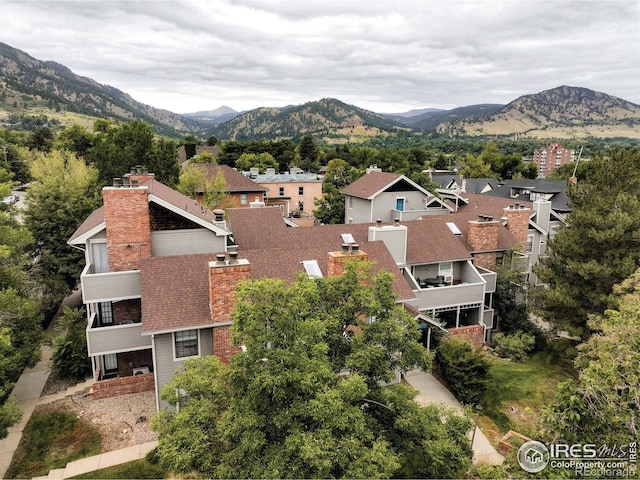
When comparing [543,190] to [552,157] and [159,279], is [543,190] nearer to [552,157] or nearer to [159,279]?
[159,279]

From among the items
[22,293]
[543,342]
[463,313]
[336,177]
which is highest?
[336,177]

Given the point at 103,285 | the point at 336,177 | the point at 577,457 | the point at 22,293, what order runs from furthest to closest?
the point at 336,177 < the point at 22,293 < the point at 103,285 < the point at 577,457

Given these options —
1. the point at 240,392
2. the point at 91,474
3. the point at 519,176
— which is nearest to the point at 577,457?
the point at 240,392

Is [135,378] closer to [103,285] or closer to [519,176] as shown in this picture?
[103,285]

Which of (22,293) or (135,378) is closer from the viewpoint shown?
(135,378)

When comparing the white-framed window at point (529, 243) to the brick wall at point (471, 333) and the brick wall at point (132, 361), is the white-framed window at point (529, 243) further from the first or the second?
the brick wall at point (132, 361)

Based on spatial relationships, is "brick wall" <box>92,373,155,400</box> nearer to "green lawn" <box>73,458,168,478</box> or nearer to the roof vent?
"green lawn" <box>73,458,168,478</box>

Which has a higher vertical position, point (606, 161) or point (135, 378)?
point (606, 161)

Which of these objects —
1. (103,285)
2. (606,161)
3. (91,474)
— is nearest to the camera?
(91,474)
